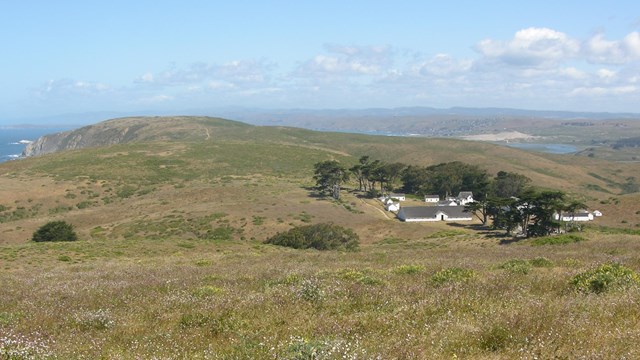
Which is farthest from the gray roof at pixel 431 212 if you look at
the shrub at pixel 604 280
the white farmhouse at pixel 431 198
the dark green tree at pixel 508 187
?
the shrub at pixel 604 280

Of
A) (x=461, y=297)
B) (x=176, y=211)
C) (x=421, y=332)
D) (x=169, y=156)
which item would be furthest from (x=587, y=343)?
(x=169, y=156)

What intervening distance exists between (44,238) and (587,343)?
166 ft

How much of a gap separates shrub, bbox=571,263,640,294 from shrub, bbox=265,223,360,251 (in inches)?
1411

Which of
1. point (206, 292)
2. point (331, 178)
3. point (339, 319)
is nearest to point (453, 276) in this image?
point (339, 319)

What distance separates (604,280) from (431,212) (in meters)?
74.4

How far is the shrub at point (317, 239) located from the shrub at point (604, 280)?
118 feet

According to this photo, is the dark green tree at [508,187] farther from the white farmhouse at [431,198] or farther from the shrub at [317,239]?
the shrub at [317,239]

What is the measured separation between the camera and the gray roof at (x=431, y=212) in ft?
264

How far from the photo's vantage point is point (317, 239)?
4888 centimetres

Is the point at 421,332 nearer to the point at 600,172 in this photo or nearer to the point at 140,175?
the point at 140,175

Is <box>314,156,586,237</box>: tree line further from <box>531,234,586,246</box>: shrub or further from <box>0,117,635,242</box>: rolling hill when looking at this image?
<box>531,234,586,246</box>: shrub

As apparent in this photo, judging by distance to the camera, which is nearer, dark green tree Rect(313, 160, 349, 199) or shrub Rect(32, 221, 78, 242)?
shrub Rect(32, 221, 78, 242)

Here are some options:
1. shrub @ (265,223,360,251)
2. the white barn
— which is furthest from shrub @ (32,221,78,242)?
the white barn

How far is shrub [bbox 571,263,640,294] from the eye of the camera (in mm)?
9297
